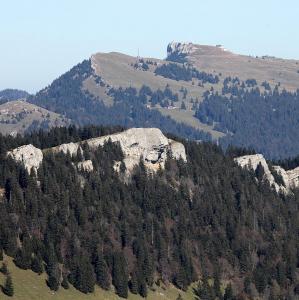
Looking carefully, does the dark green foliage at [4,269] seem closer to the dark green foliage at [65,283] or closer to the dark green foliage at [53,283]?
the dark green foliage at [53,283]

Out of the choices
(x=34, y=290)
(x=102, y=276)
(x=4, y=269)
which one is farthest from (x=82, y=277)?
(x=4, y=269)

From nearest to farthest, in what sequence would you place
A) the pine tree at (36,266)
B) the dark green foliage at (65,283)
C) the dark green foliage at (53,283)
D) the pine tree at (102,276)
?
the dark green foliage at (53,283) → the pine tree at (36,266) → the dark green foliage at (65,283) → the pine tree at (102,276)

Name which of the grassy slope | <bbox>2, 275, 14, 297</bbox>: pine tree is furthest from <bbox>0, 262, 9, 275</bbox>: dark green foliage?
<bbox>2, 275, 14, 297</bbox>: pine tree

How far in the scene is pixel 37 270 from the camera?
611ft

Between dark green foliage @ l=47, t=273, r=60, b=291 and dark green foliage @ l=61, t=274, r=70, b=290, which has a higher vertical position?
dark green foliage @ l=47, t=273, r=60, b=291

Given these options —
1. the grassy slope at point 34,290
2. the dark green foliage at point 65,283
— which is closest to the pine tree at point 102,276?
the grassy slope at point 34,290

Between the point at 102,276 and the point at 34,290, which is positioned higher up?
the point at 34,290

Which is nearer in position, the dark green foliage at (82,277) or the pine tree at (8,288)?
the pine tree at (8,288)

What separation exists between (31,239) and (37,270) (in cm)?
1193

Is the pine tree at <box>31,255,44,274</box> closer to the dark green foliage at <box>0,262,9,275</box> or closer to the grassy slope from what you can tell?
the grassy slope

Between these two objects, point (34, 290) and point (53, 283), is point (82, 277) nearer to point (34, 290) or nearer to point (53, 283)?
point (53, 283)

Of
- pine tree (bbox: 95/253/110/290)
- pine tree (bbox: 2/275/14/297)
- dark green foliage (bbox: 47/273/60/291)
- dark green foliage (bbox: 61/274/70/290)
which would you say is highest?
pine tree (bbox: 2/275/14/297)

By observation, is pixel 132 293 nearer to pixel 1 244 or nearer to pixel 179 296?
pixel 179 296

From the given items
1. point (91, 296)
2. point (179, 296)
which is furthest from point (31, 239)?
A: point (179, 296)
